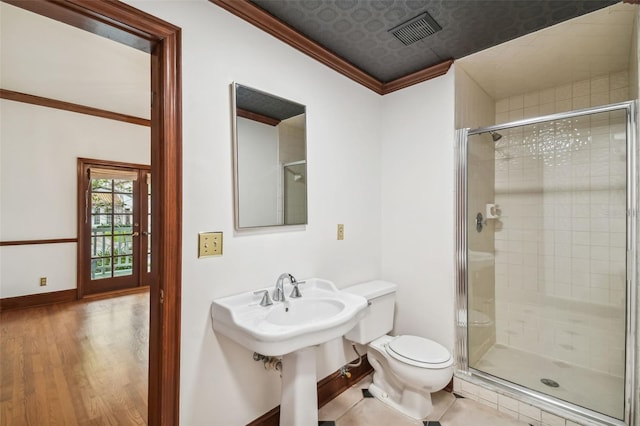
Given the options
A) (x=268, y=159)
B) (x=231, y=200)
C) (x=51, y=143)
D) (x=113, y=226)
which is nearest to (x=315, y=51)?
(x=268, y=159)

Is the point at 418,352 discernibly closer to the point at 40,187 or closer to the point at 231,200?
the point at 231,200

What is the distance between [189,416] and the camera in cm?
132

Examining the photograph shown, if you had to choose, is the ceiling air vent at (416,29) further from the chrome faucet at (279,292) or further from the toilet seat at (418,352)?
the toilet seat at (418,352)

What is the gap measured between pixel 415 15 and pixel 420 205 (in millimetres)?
1228

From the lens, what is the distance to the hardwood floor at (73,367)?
1761mm

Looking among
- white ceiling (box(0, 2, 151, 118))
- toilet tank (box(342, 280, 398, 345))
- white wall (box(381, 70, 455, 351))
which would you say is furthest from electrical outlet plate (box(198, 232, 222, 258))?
white ceiling (box(0, 2, 151, 118))

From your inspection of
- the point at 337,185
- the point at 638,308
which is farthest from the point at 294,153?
the point at 638,308

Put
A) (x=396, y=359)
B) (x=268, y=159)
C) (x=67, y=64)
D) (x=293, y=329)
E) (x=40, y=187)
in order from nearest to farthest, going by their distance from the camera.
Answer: (x=293, y=329) < (x=268, y=159) < (x=396, y=359) < (x=67, y=64) < (x=40, y=187)

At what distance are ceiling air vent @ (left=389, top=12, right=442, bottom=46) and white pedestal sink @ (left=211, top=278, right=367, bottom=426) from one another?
1559 mm

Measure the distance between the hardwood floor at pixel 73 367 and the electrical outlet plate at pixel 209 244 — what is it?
3.84ft

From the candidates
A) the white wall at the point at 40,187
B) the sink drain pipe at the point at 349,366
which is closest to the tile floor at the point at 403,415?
the sink drain pipe at the point at 349,366

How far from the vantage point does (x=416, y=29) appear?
1714 millimetres

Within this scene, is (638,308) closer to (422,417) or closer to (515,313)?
(515,313)

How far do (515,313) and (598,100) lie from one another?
1766mm
